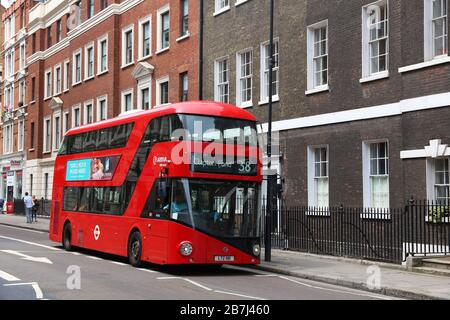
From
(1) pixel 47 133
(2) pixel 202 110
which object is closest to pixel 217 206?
(2) pixel 202 110

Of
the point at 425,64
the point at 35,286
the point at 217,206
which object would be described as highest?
the point at 425,64

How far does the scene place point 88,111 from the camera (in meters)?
42.9

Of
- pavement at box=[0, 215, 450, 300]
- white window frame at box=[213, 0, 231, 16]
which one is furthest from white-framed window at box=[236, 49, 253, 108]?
pavement at box=[0, 215, 450, 300]

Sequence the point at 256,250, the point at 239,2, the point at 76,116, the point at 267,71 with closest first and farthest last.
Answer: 1. the point at 256,250
2. the point at 267,71
3. the point at 239,2
4. the point at 76,116

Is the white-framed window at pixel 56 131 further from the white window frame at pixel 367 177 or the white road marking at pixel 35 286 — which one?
the white road marking at pixel 35 286

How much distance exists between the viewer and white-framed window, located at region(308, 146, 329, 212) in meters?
21.4

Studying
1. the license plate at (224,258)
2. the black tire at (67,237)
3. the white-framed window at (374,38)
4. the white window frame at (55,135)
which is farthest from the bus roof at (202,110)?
the white window frame at (55,135)

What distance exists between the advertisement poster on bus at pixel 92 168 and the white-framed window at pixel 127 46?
16530mm

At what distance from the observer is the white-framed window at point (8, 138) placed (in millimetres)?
58022

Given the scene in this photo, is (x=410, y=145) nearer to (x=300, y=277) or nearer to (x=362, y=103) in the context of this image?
(x=362, y=103)

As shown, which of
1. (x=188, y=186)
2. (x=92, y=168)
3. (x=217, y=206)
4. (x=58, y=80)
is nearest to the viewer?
(x=188, y=186)

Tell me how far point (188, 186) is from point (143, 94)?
21198 millimetres

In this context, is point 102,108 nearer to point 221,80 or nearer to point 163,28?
point 163,28
